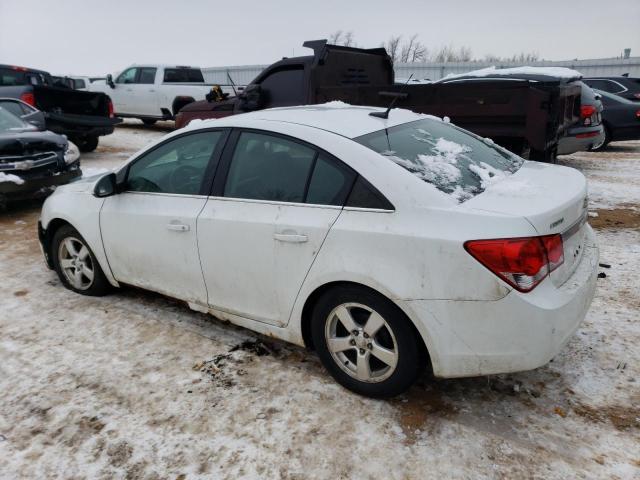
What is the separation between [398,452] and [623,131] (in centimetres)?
1162

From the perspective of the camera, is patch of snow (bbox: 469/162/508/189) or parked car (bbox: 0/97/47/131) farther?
parked car (bbox: 0/97/47/131)

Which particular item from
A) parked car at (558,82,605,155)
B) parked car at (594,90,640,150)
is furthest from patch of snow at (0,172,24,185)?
parked car at (594,90,640,150)

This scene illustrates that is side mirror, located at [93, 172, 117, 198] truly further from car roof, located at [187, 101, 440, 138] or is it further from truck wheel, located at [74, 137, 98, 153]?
truck wheel, located at [74, 137, 98, 153]

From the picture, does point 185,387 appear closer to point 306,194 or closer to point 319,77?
point 306,194

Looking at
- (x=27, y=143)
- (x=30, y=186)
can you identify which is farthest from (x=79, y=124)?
(x=30, y=186)

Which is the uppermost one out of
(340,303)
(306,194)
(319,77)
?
(319,77)

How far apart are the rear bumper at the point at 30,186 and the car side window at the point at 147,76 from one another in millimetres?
8575

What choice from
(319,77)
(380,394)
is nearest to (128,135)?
(319,77)

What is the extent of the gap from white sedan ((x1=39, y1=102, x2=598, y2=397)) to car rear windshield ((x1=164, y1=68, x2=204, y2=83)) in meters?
12.0

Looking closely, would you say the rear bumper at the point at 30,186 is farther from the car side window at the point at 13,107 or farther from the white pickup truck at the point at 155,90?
the white pickup truck at the point at 155,90

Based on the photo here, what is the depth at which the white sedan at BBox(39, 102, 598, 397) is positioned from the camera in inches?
93.4

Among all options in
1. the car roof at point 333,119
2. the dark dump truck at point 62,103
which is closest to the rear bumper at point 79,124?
the dark dump truck at point 62,103

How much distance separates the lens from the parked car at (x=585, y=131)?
887cm

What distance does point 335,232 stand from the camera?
267 centimetres
